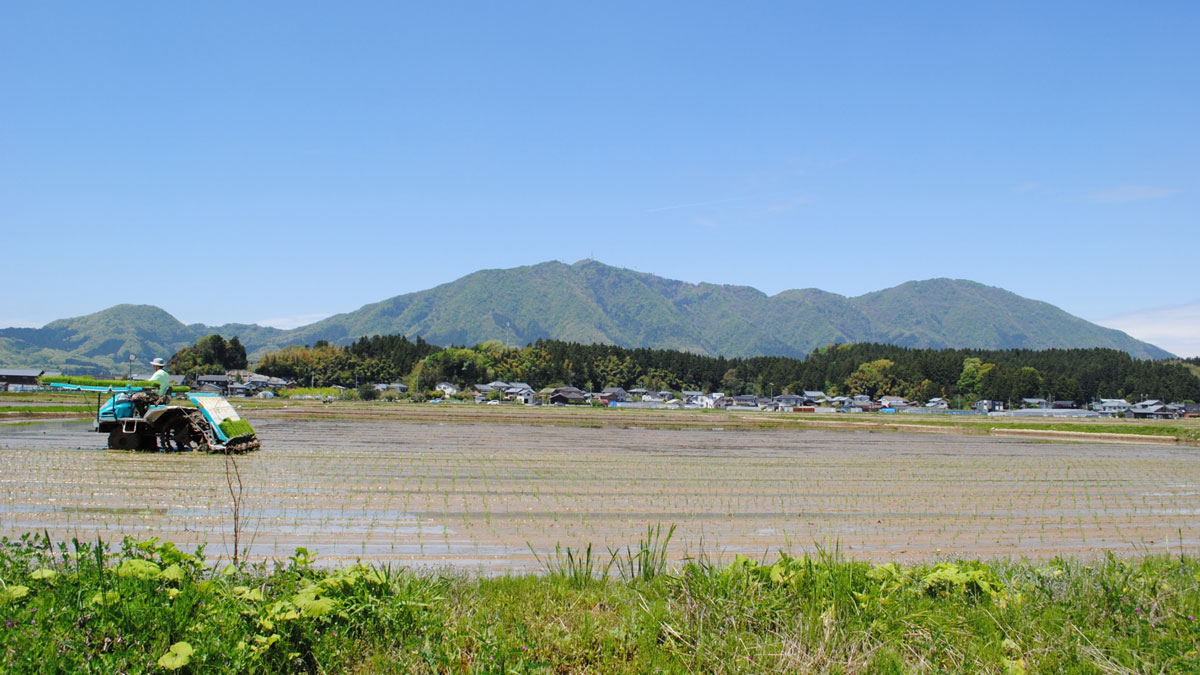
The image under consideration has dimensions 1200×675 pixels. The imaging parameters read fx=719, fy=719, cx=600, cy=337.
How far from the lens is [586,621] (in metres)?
5.31

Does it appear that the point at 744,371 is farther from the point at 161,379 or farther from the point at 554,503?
the point at 554,503

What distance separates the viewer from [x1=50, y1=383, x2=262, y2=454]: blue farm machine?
655 inches

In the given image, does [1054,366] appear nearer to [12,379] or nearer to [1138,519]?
[1138,519]

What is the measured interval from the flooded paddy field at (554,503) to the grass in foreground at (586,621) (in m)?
2.31

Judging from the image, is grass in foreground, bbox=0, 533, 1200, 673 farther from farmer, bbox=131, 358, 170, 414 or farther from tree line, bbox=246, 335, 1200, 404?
tree line, bbox=246, 335, 1200, 404

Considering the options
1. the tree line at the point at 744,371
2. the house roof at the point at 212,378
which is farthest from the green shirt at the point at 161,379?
the tree line at the point at 744,371

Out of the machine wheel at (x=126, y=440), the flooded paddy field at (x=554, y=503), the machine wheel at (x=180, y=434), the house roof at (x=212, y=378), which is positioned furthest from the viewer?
the house roof at (x=212, y=378)

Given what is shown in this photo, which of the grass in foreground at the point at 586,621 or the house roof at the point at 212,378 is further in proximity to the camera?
the house roof at the point at 212,378

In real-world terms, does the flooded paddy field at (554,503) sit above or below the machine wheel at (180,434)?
below

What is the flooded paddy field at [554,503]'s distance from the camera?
889 cm

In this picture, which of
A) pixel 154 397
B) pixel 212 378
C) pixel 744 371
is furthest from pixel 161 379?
pixel 744 371

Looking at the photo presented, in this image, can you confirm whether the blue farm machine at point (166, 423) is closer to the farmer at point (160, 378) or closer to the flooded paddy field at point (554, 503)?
the farmer at point (160, 378)

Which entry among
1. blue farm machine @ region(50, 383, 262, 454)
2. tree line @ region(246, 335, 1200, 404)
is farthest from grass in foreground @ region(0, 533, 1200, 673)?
tree line @ region(246, 335, 1200, 404)

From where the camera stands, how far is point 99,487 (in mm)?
11578
